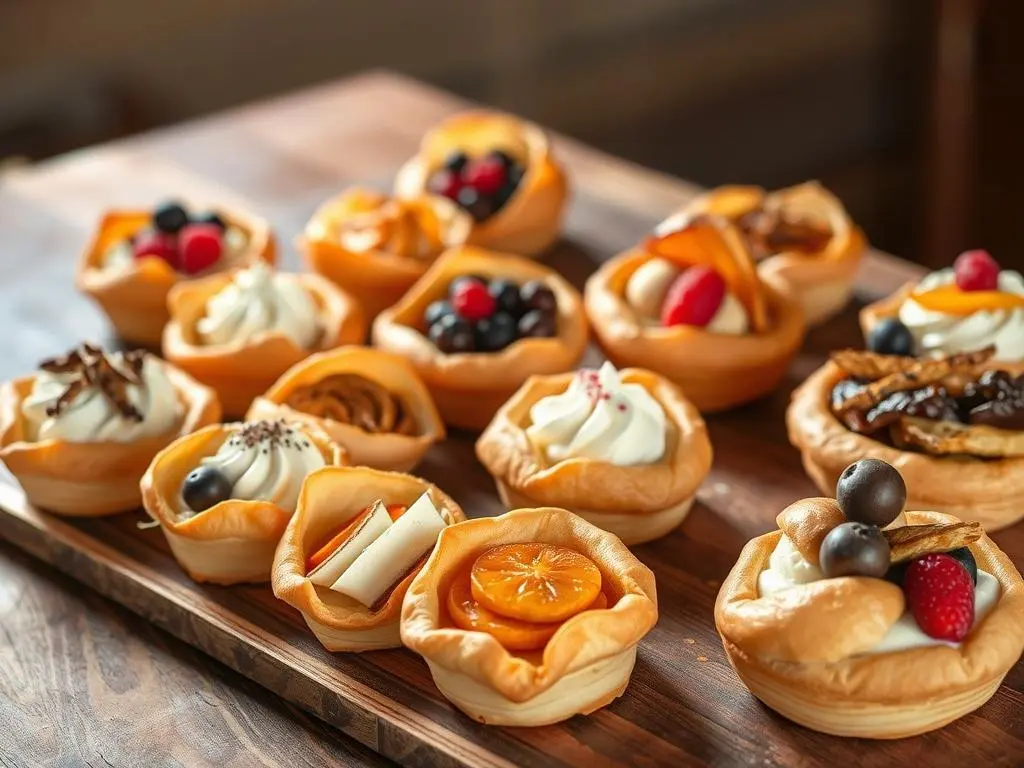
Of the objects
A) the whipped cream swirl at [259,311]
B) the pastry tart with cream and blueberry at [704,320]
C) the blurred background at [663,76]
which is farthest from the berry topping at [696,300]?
the blurred background at [663,76]

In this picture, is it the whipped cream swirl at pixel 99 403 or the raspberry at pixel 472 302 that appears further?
the raspberry at pixel 472 302

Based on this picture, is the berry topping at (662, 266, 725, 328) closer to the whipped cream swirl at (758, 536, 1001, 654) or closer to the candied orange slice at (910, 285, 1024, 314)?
the candied orange slice at (910, 285, 1024, 314)

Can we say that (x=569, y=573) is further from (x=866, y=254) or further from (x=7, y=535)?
(x=866, y=254)

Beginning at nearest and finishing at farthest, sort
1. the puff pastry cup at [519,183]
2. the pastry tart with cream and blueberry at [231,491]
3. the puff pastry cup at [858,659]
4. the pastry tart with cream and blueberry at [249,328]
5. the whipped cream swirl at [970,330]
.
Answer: the puff pastry cup at [858,659]
the pastry tart with cream and blueberry at [231,491]
the whipped cream swirl at [970,330]
the pastry tart with cream and blueberry at [249,328]
the puff pastry cup at [519,183]

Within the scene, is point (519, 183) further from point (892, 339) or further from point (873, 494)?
point (873, 494)

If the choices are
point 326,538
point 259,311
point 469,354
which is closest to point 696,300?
point 469,354

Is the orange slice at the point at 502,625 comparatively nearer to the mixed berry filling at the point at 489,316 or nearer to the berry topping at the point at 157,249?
the mixed berry filling at the point at 489,316

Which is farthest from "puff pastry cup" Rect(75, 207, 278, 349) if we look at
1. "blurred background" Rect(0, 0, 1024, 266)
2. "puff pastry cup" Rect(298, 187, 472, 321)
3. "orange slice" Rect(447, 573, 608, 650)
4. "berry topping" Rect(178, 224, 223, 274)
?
"blurred background" Rect(0, 0, 1024, 266)
